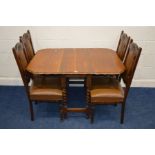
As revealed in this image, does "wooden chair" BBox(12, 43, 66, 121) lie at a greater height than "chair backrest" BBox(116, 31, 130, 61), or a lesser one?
lesser

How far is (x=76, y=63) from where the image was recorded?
8.13 ft

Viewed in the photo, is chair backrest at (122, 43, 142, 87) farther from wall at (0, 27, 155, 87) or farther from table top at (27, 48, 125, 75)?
wall at (0, 27, 155, 87)

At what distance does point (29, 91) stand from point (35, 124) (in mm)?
430

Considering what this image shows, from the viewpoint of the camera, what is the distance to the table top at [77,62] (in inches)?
89.0

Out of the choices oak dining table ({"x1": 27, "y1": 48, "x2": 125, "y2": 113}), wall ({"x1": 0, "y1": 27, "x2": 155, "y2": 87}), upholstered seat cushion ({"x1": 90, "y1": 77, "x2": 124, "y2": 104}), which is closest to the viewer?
oak dining table ({"x1": 27, "y1": 48, "x2": 125, "y2": 113})

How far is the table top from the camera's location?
2260mm

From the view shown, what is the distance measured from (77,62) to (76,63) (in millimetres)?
36

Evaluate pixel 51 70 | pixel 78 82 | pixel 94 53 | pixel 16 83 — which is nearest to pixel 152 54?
pixel 94 53

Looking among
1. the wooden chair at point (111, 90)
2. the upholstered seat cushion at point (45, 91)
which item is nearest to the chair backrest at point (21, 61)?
the upholstered seat cushion at point (45, 91)

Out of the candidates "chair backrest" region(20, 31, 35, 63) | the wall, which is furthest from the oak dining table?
the wall

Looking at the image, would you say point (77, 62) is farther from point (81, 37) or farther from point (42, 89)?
point (81, 37)

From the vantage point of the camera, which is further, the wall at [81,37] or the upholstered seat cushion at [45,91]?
the wall at [81,37]

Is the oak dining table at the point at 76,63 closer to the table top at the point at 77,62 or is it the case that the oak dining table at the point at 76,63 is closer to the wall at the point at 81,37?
the table top at the point at 77,62

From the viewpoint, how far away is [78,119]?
2.66 meters
